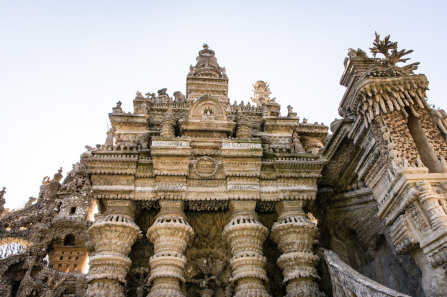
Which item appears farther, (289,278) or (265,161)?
(265,161)

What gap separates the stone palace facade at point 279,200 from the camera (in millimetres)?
5824

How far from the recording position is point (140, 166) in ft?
28.1

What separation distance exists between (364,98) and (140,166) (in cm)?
521

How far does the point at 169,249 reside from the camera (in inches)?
294

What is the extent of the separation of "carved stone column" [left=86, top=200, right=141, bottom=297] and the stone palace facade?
3 cm

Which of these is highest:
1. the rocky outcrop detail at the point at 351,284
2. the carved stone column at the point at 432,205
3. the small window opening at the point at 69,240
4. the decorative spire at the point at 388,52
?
the small window opening at the point at 69,240

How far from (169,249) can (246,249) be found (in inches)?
64.4

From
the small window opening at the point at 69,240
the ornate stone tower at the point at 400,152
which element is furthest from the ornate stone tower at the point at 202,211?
the small window opening at the point at 69,240

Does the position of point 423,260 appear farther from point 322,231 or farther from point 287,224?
point 322,231

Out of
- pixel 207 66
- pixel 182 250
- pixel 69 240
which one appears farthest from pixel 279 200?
pixel 69 240

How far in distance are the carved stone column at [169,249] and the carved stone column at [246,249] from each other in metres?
1.02

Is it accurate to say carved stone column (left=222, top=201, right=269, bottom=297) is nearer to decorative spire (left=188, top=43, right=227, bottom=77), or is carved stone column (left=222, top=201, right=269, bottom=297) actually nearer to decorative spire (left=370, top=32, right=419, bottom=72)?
decorative spire (left=370, top=32, right=419, bottom=72)

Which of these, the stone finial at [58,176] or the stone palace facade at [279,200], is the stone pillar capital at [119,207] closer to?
the stone palace facade at [279,200]

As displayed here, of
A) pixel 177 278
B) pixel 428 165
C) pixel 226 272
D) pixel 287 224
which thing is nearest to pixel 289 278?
pixel 287 224
